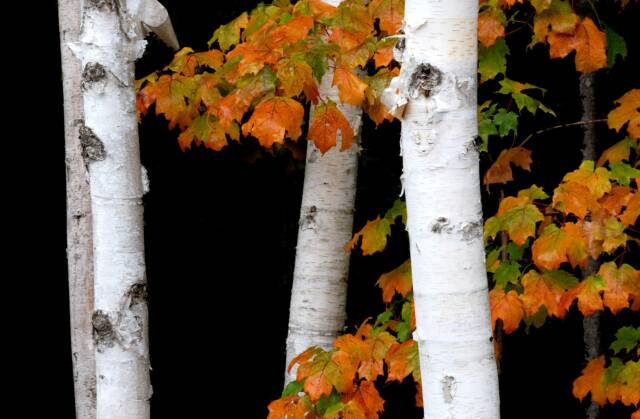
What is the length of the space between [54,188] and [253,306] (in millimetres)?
1200

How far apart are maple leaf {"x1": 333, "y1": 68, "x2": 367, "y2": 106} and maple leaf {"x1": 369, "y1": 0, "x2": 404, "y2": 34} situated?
0.74 ft

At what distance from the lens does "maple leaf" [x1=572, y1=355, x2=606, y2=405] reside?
9.87 feet

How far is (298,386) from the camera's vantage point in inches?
110

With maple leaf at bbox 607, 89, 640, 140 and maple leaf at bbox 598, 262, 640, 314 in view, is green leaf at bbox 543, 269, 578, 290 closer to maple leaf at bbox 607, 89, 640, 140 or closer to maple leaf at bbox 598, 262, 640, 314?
maple leaf at bbox 598, 262, 640, 314

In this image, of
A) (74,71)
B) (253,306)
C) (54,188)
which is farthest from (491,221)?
(54,188)

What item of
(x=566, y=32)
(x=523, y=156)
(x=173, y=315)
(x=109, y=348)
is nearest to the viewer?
(x=109, y=348)

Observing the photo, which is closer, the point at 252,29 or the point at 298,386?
the point at 298,386

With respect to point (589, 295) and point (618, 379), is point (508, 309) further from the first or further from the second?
point (618, 379)

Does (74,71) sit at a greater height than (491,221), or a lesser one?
greater

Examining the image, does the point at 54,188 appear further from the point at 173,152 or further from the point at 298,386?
the point at 298,386

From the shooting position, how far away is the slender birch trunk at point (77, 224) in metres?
2.96

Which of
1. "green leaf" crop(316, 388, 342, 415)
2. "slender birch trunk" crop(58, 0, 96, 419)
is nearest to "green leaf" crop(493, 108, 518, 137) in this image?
"green leaf" crop(316, 388, 342, 415)

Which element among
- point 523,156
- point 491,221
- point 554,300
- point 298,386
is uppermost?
point 523,156

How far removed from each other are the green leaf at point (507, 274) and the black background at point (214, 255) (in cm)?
137
